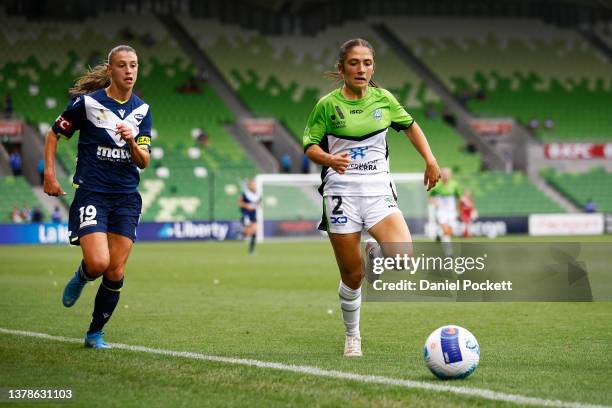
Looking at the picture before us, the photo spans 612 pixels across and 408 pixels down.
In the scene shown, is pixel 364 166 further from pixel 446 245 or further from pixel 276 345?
pixel 446 245

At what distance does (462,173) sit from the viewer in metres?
48.4

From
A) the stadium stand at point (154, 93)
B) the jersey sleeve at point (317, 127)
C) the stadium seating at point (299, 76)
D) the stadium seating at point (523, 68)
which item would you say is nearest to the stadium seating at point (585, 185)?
the stadium seating at point (523, 68)

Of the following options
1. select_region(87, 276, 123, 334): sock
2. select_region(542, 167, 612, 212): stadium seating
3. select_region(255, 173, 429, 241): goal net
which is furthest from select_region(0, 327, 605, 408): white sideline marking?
select_region(542, 167, 612, 212): stadium seating

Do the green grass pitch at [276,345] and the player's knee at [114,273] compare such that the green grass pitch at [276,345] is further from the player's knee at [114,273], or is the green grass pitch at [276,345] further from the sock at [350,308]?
the player's knee at [114,273]

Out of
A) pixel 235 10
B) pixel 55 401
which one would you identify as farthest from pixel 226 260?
pixel 235 10

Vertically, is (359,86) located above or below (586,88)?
below

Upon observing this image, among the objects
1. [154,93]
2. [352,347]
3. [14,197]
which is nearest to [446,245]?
[352,347]

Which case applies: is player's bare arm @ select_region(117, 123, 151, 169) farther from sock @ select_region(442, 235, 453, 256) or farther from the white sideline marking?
sock @ select_region(442, 235, 453, 256)

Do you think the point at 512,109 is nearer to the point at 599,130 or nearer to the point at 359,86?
the point at 599,130

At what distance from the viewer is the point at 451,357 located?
705cm

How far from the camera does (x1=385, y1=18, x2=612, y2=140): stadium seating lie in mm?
53625

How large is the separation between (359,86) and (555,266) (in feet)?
38.6

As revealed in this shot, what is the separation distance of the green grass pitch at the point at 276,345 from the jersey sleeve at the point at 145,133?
1.77 metres

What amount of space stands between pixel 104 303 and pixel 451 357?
3316 millimetres
